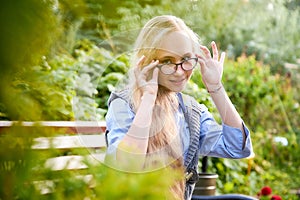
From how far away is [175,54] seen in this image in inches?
50.7

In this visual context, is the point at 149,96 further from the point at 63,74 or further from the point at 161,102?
the point at 63,74

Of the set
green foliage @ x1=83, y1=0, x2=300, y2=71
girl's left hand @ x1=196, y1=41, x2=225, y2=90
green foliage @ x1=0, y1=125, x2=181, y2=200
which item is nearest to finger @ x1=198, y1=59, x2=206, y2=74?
girl's left hand @ x1=196, y1=41, x2=225, y2=90

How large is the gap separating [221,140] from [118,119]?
356 mm

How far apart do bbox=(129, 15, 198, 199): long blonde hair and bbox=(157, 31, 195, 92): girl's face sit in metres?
0.01

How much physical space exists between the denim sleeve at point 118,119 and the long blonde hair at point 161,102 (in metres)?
0.03

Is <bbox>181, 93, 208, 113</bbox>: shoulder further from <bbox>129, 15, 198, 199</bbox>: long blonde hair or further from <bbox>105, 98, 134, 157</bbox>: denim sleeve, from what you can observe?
<bbox>105, 98, 134, 157</bbox>: denim sleeve

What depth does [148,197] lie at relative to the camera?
57 centimetres

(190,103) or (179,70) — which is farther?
(190,103)

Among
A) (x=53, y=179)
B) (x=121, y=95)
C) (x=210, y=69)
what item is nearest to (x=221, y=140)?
(x=210, y=69)

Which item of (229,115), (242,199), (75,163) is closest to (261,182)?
(242,199)

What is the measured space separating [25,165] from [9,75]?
0.27 feet

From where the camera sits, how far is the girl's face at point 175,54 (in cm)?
129

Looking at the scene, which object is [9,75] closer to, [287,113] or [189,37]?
[189,37]

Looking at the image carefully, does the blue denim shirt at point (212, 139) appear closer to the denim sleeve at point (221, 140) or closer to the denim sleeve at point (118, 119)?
the denim sleeve at point (221, 140)
